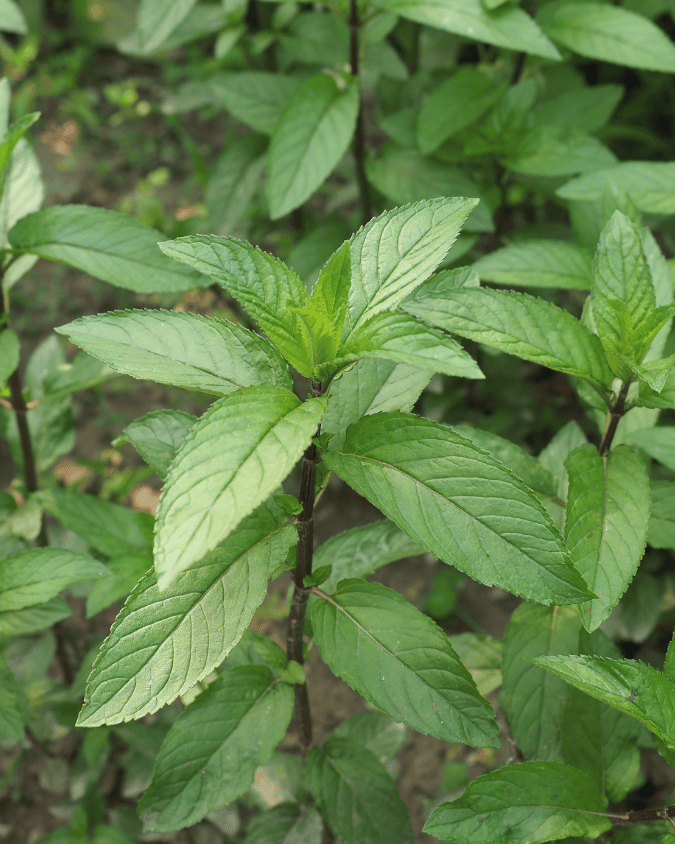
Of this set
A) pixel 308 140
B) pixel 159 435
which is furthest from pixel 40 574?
pixel 308 140

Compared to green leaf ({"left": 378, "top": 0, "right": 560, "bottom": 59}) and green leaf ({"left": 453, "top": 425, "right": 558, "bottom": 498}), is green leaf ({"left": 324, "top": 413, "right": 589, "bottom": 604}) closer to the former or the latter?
green leaf ({"left": 453, "top": 425, "right": 558, "bottom": 498})

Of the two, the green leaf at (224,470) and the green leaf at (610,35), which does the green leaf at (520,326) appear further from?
the green leaf at (610,35)

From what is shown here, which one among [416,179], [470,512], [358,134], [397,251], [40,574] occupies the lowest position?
[40,574]

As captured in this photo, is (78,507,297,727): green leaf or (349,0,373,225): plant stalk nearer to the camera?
(78,507,297,727): green leaf

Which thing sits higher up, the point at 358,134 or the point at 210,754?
the point at 358,134

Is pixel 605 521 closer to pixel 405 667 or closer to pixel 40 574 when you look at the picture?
pixel 405 667

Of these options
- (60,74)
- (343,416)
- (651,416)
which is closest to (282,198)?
(343,416)

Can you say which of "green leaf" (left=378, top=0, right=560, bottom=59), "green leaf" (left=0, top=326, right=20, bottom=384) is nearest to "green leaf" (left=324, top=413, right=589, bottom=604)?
"green leaf" (left=0, top=326, right=20, bottom=384)
